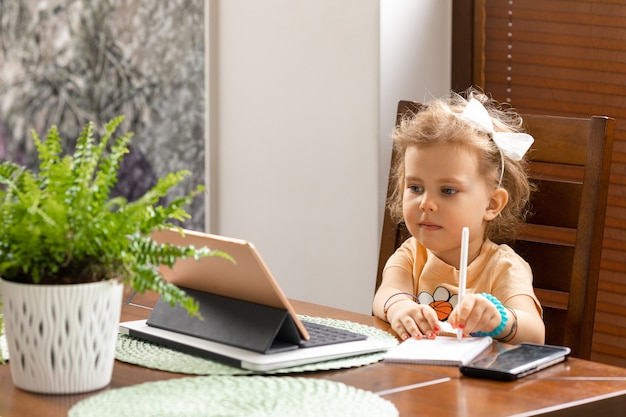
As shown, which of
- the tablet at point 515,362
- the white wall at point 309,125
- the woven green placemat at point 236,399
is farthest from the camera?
the white wall at point 309,125

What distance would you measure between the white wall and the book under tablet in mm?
1226

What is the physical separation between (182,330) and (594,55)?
4.62 feet

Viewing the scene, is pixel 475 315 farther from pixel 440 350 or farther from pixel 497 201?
pixel 497 201

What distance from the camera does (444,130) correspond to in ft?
6.24

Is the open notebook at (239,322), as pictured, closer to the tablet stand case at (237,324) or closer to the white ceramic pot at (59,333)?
the tablet stand case at (237,324)

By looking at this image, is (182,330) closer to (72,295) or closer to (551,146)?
(72,295)

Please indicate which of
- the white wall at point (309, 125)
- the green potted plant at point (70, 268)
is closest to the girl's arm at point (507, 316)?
the green potted plant at point (70, 268)

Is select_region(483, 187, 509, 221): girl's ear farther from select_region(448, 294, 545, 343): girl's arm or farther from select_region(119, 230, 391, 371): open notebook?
select_region(119, 230, 391, 371): open notebook

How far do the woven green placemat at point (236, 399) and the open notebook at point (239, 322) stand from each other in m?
0.08

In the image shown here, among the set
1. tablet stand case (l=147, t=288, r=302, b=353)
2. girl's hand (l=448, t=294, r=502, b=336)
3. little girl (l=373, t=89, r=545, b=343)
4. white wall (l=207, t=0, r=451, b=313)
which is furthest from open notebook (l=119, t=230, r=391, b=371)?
white wall (l=207, t=0, r=451, b=313)

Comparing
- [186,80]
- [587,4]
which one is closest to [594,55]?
[587,4]

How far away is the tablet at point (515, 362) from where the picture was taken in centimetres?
136

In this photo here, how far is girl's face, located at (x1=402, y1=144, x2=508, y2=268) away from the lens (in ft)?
6.22

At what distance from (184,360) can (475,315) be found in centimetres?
41
